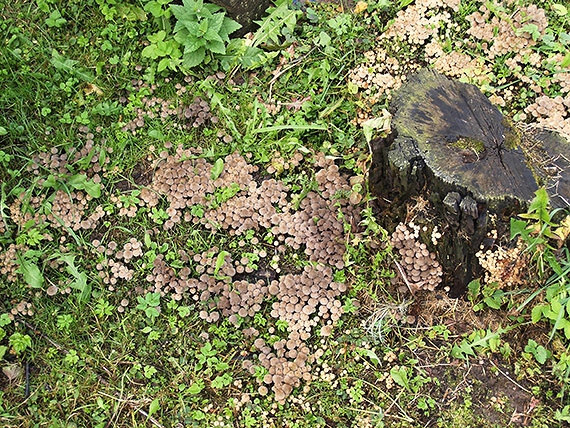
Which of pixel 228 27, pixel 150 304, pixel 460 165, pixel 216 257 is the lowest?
pixel 150 304

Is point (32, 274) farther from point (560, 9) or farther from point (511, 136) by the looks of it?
point (560, 9)

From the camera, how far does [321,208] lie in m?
3.66

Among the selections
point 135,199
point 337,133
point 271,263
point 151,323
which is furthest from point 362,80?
point 151,323

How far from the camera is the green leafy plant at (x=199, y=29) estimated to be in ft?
12.8

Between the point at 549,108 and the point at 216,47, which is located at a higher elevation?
the point at 216,47

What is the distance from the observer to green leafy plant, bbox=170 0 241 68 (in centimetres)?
391

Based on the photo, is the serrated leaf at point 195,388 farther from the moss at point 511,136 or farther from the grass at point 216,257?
the moss at point 511,136

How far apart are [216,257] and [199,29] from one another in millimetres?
1414

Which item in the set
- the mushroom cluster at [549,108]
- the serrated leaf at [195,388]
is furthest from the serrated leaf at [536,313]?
the serrated leaf at [195,388]

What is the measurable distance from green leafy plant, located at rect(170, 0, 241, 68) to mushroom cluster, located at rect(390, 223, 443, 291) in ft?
5.36

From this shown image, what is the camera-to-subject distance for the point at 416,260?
3.39 m

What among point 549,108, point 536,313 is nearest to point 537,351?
point 536,313

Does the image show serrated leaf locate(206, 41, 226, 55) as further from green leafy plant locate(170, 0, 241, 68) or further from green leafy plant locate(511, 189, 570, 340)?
green leafy plant locate(511, 189, 570, 340)

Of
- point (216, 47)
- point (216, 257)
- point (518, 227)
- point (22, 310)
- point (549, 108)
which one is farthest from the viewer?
point (216, 47)
